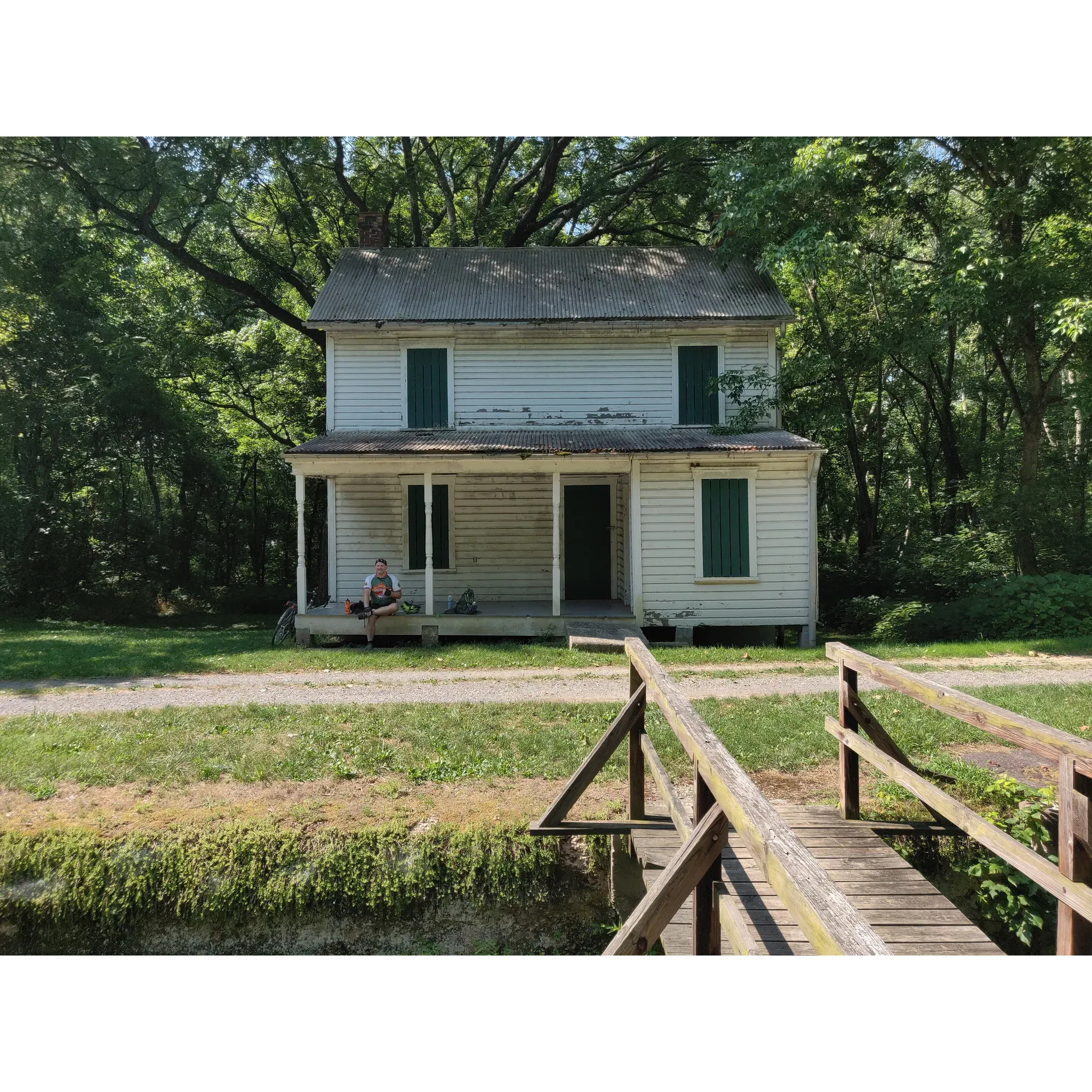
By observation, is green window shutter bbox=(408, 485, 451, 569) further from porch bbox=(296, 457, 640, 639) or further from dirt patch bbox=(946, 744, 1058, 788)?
dirt patch bbox=(946, 744, 1058, 788)

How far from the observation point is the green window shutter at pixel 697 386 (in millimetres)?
16016

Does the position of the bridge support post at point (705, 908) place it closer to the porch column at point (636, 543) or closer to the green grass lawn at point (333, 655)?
the green grass lawn at point (333, 655)

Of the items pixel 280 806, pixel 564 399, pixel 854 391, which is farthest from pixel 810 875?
pixel 854 391

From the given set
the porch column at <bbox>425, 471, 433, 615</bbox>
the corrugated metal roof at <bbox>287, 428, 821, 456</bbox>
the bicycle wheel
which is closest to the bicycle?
the bicycle wheel

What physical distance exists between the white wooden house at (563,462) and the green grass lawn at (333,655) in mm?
1517

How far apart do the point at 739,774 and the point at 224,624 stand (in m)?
17.9

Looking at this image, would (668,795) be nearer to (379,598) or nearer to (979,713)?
(979,713)

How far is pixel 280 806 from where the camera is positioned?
584cm

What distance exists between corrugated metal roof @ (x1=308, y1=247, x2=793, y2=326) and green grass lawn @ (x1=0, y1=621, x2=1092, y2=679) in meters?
6.52

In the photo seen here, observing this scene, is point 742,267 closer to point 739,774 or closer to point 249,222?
point 249,222

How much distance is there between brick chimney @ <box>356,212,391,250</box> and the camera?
19031 mm

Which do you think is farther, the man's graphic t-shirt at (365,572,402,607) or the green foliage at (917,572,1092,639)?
the man's graphic t-shirt at (365,572,402,607)

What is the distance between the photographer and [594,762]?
526cm

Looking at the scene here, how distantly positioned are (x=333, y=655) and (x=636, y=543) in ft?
18.2
